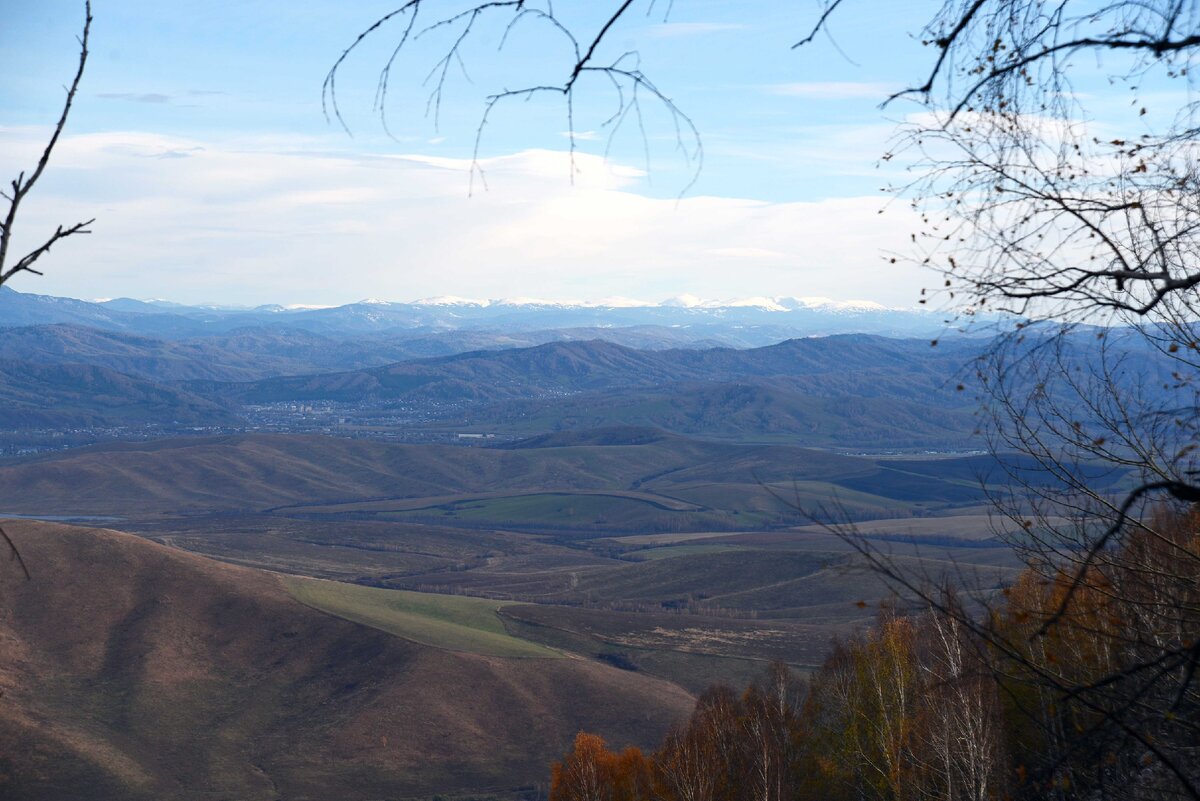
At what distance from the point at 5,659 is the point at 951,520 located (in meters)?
119

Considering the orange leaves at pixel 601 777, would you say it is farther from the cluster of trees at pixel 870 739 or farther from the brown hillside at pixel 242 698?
the brown hillside at pixel 242 698

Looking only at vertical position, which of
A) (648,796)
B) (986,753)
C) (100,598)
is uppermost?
(986,753)

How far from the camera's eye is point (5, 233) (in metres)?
4.67

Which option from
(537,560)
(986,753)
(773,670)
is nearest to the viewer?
(986,753)

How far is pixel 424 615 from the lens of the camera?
88.1 meters

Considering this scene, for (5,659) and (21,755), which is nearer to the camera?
(21,755)

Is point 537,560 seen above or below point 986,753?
below

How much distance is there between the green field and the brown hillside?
261 centimetres

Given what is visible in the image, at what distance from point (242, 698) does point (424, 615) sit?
72.6 ft

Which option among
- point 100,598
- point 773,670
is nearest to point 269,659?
point 100,598

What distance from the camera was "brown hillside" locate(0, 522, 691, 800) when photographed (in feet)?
183

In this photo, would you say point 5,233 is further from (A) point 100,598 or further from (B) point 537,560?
(B) point 537,560

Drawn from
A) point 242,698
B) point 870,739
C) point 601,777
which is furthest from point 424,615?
point 870,739

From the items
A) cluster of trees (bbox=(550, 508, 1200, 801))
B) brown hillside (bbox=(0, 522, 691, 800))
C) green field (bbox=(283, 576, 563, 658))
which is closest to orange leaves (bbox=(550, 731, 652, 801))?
cluster of trees (bbox=(550, 508, 1200, 801))
